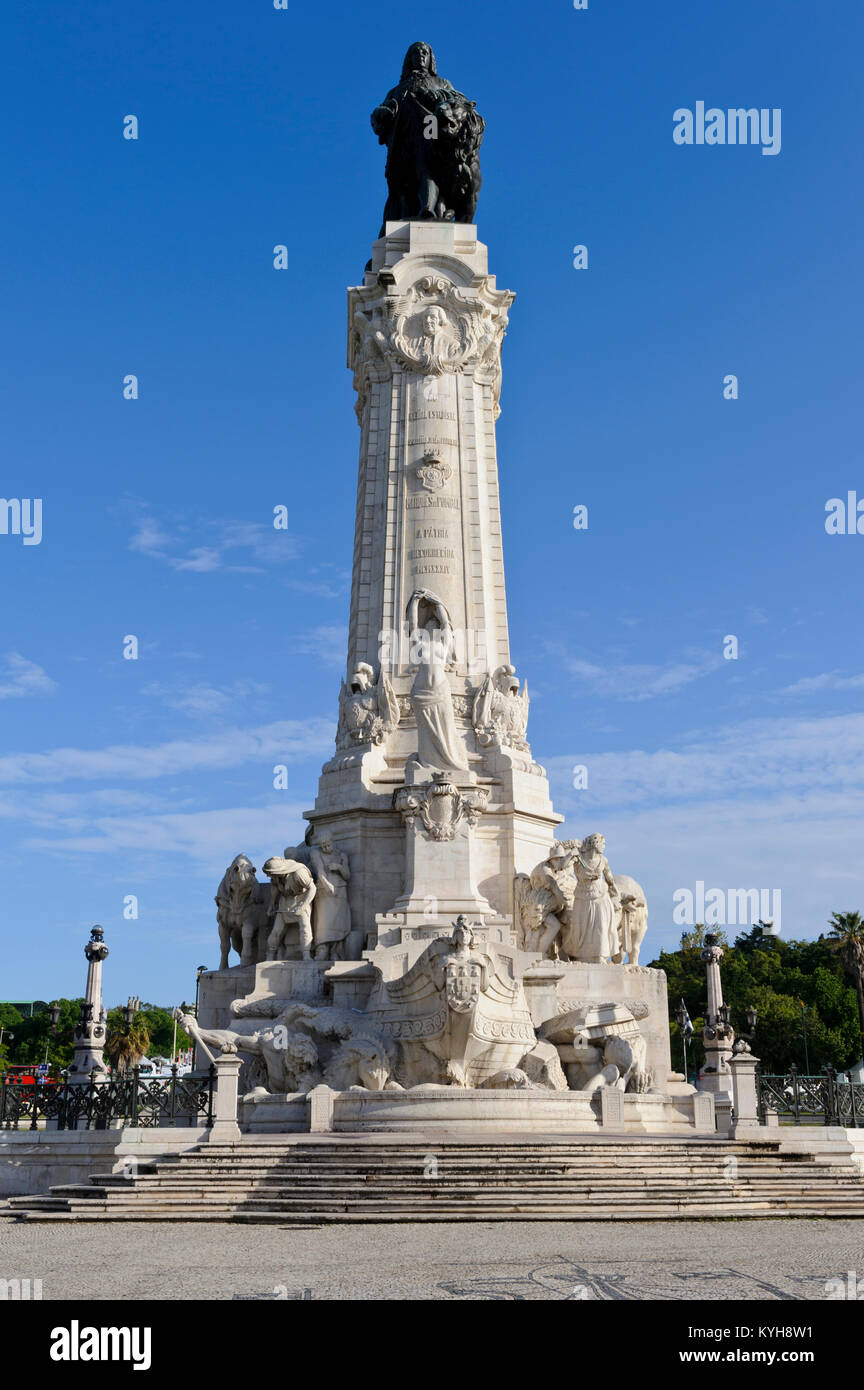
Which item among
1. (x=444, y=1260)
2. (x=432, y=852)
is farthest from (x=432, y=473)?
(x=444, y=1260)

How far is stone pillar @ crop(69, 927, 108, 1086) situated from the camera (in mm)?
28000

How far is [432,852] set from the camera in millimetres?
26422

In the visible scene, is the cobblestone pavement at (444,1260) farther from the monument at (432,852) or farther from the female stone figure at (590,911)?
the female stone figure at (590,911)

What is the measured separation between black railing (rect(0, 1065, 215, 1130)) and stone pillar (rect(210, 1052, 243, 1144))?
712 mm

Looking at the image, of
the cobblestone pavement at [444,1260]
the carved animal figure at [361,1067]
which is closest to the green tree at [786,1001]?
the carved animal figure at [361,1067]

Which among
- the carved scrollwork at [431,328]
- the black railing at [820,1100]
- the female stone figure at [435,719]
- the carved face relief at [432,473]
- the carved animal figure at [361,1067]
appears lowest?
the black railing at [820,1100]

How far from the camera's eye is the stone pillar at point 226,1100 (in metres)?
19.2

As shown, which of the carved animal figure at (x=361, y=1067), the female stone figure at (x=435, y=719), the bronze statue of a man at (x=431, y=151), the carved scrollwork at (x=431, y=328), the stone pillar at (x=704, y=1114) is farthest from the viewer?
the bronze statue of a man at (x=431, y=151)

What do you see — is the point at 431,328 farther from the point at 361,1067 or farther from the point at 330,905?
the point at 361,1067

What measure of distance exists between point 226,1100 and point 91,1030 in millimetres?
9727

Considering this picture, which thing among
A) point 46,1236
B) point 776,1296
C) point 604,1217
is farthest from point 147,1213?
point 776,1296

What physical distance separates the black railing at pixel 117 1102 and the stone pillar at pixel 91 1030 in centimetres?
202
